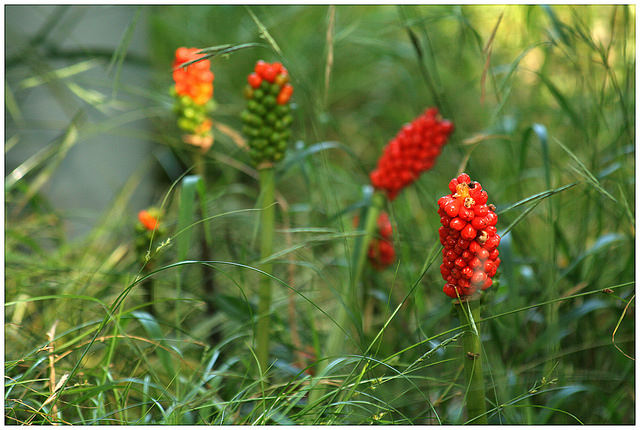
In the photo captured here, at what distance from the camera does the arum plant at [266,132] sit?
0.76m

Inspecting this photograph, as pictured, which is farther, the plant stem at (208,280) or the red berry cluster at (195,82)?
the plant stem at (208,280)

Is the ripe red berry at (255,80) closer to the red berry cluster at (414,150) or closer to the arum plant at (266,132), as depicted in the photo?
the arum plant at (266,132)

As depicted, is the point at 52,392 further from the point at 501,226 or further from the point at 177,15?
the point at 177,15

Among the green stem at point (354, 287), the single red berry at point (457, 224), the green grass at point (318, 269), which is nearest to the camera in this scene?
the single red berry at point (457, 224)

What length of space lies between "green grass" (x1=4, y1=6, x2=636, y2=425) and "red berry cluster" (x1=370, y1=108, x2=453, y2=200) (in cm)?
6

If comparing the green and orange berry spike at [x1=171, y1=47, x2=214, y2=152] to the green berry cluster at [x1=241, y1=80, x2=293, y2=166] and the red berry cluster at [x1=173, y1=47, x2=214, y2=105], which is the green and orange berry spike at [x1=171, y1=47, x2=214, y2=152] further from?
the green berry cluster at [x1=241, y1=80, x2=293, y2=166]

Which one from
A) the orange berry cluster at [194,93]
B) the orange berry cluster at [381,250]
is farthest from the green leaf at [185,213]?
the orange berry cluster at [381,250]

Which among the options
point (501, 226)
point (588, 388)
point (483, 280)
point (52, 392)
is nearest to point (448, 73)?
point (501, 226)

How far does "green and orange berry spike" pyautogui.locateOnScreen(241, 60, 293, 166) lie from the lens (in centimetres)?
76

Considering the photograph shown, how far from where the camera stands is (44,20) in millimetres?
1484

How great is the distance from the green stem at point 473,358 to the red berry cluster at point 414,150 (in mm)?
321

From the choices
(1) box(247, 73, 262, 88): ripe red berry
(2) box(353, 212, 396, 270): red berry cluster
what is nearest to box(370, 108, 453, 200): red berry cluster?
(2) box(353, 212, 396, 270): red berry cluster

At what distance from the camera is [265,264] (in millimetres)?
790

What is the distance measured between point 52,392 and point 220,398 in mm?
235
